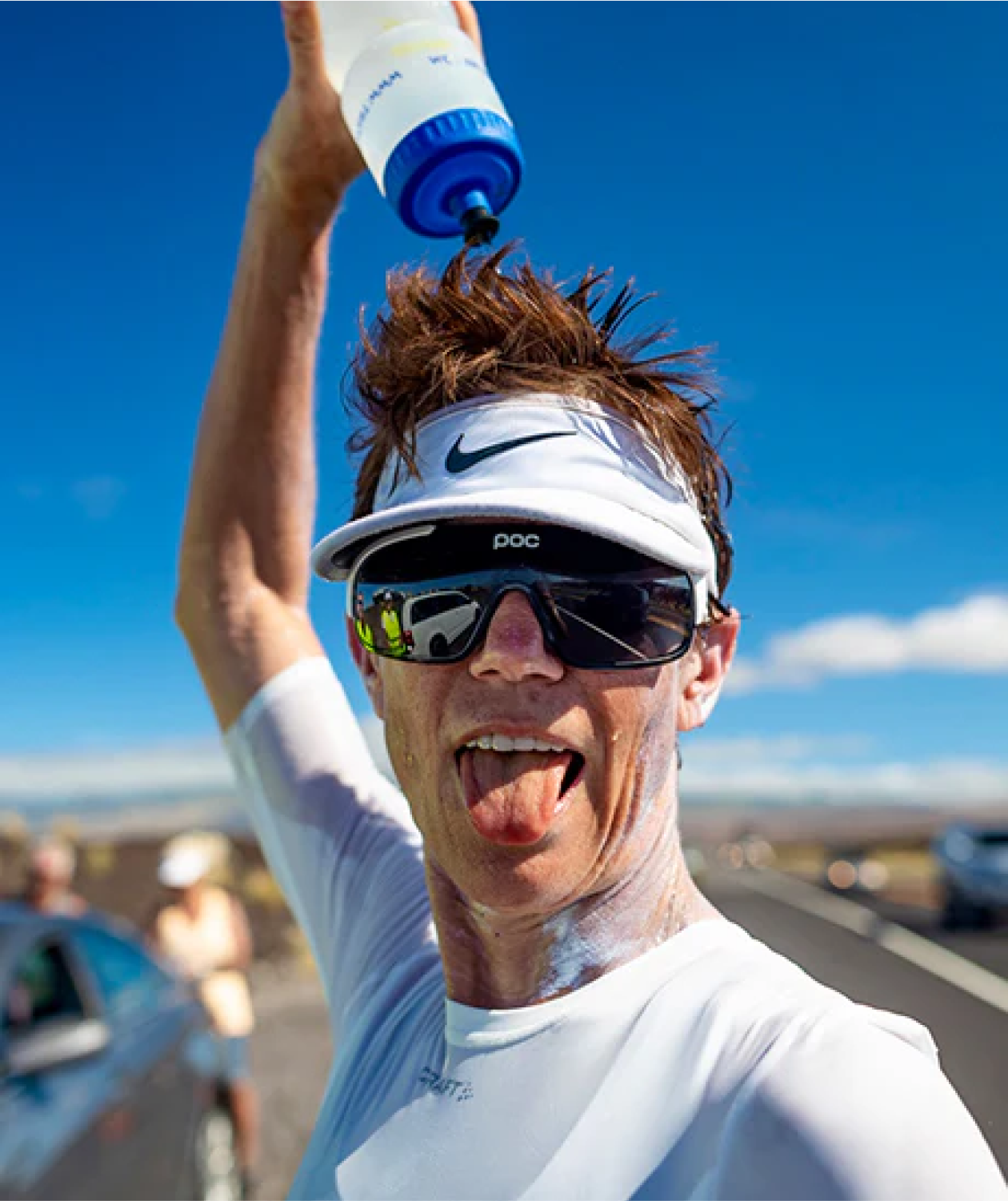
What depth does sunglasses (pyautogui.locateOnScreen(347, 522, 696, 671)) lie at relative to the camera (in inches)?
57.6

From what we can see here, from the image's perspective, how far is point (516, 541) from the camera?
1.50m

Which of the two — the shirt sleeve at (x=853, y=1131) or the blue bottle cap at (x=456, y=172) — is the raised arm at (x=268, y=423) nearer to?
the blue bottle cap at (x=456, y=172)

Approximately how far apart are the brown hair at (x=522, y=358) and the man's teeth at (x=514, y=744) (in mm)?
374

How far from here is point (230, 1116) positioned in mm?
6418

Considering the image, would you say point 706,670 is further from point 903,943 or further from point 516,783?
point 903,943

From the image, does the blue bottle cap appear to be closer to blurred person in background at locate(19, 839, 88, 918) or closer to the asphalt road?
the asphalt road

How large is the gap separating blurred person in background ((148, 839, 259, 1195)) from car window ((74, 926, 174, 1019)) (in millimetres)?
673

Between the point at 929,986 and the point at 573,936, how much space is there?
14194 millimetres

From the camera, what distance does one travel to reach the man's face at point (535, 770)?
1.42 metres

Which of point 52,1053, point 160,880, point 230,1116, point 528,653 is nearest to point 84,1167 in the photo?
point 52,1053

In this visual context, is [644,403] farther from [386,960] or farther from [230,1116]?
[230,1116]

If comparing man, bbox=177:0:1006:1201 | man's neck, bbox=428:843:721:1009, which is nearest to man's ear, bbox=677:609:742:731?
man, bbox=177:0:1006:1201

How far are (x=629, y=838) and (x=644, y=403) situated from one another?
0.55m

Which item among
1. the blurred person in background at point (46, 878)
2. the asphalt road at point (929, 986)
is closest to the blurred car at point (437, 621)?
the asphalt road at point (929, 986)
